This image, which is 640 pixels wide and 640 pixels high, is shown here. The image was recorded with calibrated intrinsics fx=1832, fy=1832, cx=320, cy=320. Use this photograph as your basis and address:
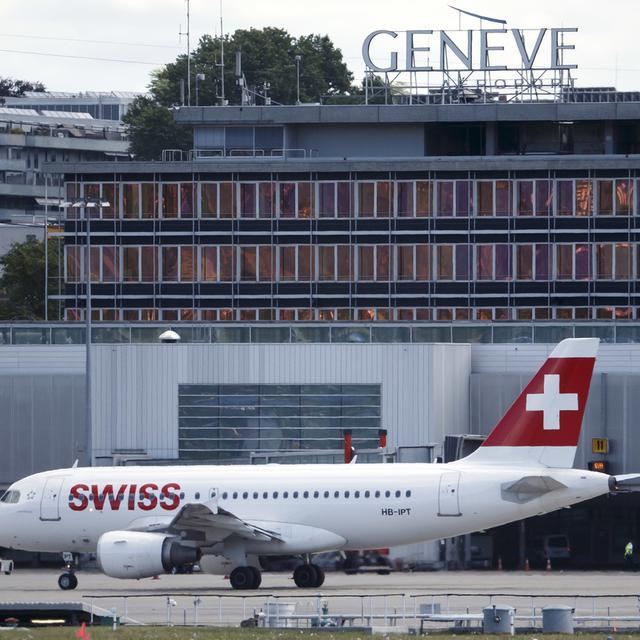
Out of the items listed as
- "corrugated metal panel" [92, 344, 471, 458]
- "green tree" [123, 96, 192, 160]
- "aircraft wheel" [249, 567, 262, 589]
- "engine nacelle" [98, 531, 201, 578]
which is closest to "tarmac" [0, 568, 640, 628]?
"aircraft wheel" [249, 567, 262, 589]

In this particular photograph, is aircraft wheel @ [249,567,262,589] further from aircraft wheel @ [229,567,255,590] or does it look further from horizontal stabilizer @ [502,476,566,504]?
horizontal stabilizer @ [502,476,566,504]

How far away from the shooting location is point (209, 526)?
2056 inches

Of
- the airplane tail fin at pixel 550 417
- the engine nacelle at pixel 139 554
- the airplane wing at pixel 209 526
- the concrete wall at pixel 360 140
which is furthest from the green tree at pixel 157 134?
the airplane tail fin at pixel 550 417

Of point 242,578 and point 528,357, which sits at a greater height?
point 528,357

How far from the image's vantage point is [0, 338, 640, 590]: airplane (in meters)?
Result: 51.1

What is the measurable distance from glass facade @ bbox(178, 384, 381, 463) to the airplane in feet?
40.3

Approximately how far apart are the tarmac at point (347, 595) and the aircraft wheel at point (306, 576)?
57cm

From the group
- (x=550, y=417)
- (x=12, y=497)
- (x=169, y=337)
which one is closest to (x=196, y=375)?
(x=169, y=337)

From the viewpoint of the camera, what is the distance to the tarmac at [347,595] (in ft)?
141

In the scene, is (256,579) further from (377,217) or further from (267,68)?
(267,68)

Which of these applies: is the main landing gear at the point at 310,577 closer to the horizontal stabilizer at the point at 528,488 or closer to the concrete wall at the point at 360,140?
the horizontal stabilizer at the point at 528,488

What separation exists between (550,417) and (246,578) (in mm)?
9866

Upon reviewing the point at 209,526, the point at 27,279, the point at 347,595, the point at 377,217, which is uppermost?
the point at 377,217

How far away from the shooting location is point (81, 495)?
5512cm
